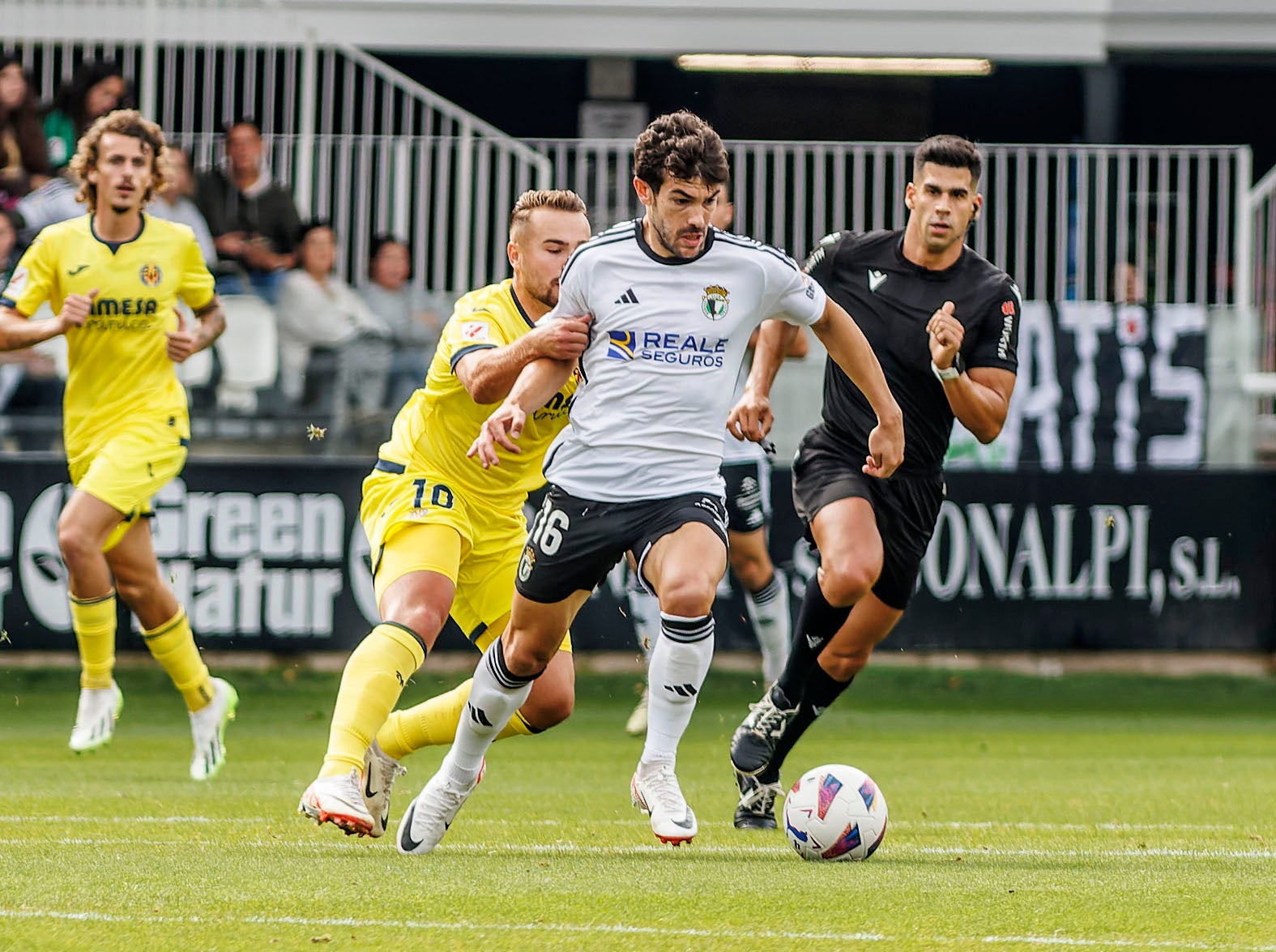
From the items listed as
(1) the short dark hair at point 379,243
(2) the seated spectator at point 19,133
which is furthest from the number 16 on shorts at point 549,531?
(2) the seated spectator at point 19,133

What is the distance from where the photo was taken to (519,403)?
5.61 meters

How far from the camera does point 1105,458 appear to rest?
41.9 ft

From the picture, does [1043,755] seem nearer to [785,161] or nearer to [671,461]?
[671,461]

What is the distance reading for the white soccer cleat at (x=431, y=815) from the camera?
235 inches

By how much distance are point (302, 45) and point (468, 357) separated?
954cm

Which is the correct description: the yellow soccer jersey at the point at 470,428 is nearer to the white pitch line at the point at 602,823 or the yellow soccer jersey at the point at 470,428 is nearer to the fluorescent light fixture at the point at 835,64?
the white pitch line at the point at 602,823

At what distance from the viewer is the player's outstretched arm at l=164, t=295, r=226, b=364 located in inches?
339

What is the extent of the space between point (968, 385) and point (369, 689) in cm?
235

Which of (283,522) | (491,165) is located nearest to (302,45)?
(491,165)

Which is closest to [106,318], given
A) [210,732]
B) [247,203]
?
[210,732]

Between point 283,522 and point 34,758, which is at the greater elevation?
point 283,522

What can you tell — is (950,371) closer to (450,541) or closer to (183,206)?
(450,541)

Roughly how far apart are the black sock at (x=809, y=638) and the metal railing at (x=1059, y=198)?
730 cm

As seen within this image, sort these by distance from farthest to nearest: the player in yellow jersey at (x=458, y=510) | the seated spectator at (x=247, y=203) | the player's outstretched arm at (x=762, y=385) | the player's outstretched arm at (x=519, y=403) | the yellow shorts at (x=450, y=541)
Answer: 1. the seated spectator at (x=247, y=203)
2. the player's outstretched arm at (x=762, y=385)
3. the yellow shorts at (x=450, y=541)
4. the player in yellow jersey at (x=458, y=510)
5. the player's outstretched arm at (x=519, y=403)
